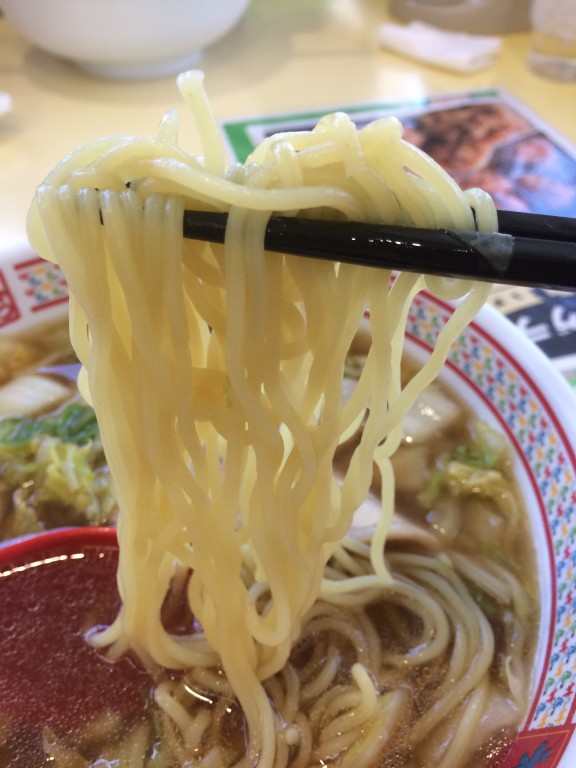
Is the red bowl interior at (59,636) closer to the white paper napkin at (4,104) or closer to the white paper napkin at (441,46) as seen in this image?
the white paper napkin at (4,104)

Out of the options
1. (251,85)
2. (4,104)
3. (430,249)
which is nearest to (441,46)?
(251,85)

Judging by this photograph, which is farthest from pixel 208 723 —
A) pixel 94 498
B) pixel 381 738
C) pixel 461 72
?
pixel 461 72

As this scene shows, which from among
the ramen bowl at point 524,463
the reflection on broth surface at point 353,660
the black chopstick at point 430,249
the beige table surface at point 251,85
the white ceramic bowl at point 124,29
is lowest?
the reflection on broth surface at point 353,660

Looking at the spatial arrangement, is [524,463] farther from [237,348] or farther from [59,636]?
[59,636]

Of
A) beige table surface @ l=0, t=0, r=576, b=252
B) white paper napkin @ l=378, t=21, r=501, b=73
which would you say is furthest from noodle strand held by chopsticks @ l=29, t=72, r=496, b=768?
white paper napkin @ l=378, t=21, r=501, b=73

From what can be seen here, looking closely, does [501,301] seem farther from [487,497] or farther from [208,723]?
[208,723]

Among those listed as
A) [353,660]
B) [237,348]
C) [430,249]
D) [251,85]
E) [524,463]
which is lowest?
[353,660]

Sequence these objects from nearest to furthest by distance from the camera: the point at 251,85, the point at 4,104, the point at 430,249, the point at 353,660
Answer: the point at 430,249 → the point at 353,660 → the point at 4,104 → the point at 251,85

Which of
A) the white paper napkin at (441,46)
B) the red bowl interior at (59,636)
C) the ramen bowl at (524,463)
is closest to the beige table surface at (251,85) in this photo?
the white paper napkin at (441,46)
